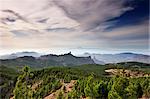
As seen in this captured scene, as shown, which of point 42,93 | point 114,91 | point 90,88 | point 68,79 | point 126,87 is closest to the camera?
point 114,91

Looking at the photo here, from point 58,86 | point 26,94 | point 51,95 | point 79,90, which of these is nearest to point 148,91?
point 79,90

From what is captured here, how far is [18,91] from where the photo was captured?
1845 inches

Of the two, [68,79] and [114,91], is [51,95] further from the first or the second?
[114,91]

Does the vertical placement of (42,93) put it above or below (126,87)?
below

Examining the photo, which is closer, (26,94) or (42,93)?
(26,94)

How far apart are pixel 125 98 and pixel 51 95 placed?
29439 mm

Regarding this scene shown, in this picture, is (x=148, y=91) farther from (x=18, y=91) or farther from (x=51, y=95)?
(x=51, y=95)

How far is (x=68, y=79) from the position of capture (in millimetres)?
82688

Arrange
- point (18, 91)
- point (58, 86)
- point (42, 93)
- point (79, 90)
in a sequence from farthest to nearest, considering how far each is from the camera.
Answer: point (58, 86), point (42, 93), point (18, 91), point (79, 90)

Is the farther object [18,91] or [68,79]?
[68,79]

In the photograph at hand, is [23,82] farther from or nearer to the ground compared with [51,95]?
farther from the ground

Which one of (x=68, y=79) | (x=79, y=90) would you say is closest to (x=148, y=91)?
(x=79, y=90)

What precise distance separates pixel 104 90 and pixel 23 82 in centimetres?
2023

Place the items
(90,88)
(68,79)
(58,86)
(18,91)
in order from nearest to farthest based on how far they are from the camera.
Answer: (90,88)
(18,91)
(58,86)
(68,79)
